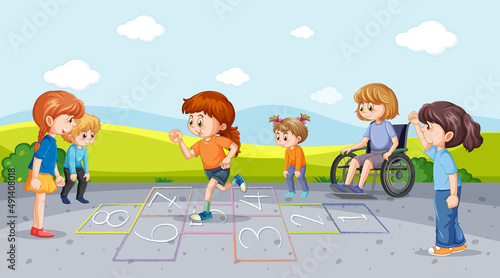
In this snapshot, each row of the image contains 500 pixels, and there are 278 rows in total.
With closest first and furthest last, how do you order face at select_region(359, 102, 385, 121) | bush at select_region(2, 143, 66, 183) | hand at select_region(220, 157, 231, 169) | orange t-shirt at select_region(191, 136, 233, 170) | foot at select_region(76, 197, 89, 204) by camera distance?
hand at select_region(220, 157, 231, 169) < orange t-shirt at select_region(191, 136, 233, 170) < foot at select_region(76, 197, 89, 204) < face at select_region(359, 102, 385, 121) < bush at select_region(2, 143, 66, 183)

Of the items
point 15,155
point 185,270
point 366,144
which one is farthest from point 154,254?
point 15,155

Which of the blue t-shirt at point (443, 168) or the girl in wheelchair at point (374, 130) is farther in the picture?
the girl in wheelchair at point (374, 130)

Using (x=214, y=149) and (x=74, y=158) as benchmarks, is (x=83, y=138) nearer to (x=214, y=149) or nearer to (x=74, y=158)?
(x=74, y=158)

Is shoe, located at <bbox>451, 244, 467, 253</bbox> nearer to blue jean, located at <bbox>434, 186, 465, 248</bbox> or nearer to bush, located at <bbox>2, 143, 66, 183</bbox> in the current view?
blue jean, located at <bbox>434, 186, 465, 248</bbox>

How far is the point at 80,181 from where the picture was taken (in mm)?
5477

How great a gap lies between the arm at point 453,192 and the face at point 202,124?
6.89 feet

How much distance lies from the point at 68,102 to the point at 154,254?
1520mm

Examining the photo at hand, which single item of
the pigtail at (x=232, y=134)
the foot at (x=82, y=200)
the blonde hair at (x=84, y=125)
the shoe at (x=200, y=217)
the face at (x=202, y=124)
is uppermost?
the face at (x=202, y=124)

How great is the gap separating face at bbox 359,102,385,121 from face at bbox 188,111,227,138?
220 centimetres

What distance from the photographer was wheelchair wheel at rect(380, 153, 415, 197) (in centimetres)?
590

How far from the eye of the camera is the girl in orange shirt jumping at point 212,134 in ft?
14.2

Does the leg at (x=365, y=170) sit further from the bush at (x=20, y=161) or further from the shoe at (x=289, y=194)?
the bush at (x=20, y=161)

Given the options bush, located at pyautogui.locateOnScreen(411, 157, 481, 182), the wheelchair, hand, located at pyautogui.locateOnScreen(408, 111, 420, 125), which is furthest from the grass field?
hand, located at pyautogui.locateOnScreen(408, 111, 420, 125)

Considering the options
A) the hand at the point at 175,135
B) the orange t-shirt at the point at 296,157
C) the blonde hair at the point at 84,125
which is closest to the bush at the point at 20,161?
the blonde hair at the point at 84,125
